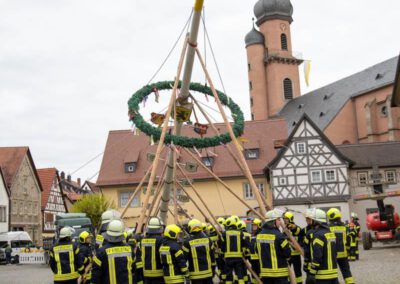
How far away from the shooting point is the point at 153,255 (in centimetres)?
992

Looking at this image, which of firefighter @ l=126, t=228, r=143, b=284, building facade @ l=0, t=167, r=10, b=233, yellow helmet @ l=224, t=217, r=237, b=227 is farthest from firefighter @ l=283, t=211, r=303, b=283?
building facade @ l=0, t=167, r=10, b=233

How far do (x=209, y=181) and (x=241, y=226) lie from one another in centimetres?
2454

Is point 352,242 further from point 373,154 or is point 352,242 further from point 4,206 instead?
point 4,206

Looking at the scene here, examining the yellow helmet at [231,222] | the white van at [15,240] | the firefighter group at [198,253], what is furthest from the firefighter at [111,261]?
the white van at [15,240]

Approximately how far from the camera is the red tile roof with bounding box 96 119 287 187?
3650 centimetres

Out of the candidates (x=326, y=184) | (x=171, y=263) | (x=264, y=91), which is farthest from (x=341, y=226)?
(x=264, y=91)

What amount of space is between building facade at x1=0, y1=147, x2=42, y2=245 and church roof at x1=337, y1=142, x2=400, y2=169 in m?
27.3

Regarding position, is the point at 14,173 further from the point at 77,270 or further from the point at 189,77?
the point at 77,270

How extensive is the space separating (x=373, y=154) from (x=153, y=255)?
29021mm

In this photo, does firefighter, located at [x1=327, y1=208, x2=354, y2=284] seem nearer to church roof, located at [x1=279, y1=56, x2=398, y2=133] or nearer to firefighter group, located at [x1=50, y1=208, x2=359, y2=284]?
firefighter group, located at [x1=50, y1=208, x2=359, y2=284]

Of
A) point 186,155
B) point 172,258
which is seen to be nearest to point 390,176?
point 186,155

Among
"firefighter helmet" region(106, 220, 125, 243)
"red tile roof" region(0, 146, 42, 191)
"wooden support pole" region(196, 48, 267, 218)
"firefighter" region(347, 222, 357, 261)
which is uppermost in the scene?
"red tile roof" region(0, 146, 42, 191)

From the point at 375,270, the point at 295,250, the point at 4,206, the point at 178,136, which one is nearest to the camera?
the point at 295,250

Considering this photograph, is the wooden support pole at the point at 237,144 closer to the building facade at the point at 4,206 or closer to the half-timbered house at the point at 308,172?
the half-timbered house at the point at 308,172
